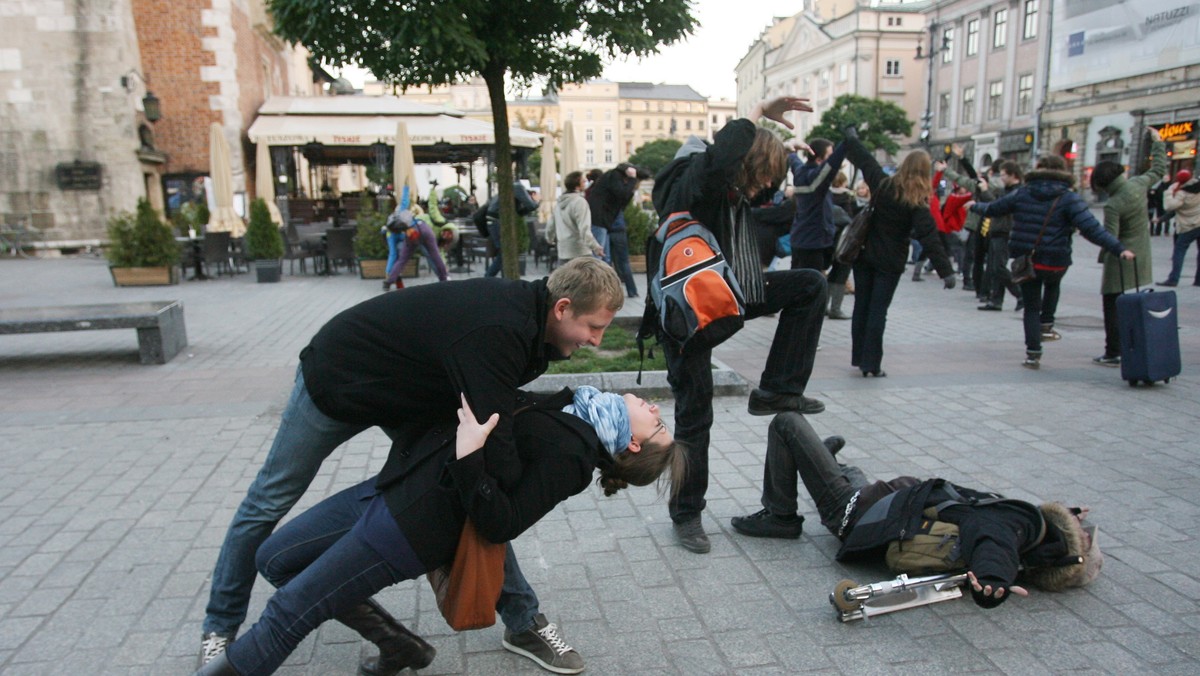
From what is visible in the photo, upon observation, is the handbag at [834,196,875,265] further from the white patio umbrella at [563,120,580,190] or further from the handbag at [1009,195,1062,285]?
the white patio umbrella at [563,120,580,190]

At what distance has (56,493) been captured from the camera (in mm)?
4297

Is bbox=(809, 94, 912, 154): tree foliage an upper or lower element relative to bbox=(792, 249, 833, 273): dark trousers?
upper

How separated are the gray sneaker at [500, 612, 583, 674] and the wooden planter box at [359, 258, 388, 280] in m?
12.1

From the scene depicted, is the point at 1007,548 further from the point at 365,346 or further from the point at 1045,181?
the point at 1045,181

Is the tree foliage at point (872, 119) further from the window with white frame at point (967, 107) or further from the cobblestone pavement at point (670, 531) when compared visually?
the cobblestone pavement at point (670, 531)

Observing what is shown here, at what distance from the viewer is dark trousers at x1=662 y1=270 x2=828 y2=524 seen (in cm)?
354

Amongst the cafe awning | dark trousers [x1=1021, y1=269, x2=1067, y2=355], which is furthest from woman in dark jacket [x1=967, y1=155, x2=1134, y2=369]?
the cafe awning

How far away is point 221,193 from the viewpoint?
53.5 feet

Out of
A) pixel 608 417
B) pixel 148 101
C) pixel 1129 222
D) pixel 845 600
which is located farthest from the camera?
pixel 148 101

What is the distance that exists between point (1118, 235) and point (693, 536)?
19.2 ft

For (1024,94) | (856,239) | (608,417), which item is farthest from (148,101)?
(1024,94)

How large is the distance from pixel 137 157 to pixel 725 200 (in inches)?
806

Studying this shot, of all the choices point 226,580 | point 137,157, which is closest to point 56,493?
point 226,580

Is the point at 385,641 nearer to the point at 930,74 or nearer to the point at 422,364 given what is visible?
the point at 422,364
